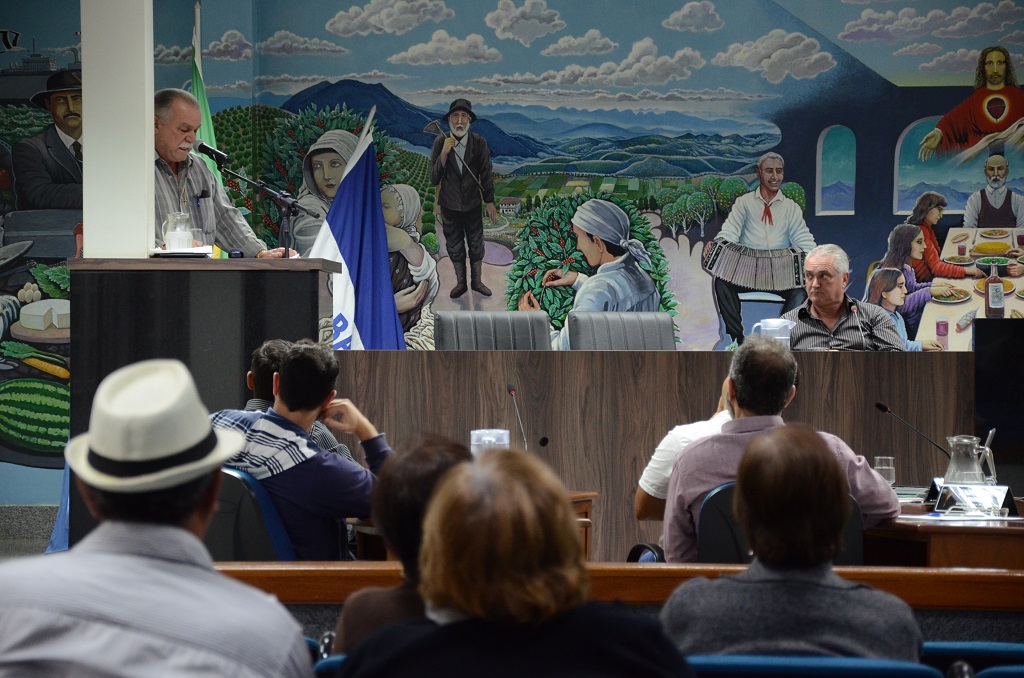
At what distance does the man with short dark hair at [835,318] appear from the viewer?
512 cm

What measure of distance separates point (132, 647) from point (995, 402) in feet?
12.3

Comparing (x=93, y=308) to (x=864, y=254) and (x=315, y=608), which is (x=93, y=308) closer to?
(x=315, y=608)

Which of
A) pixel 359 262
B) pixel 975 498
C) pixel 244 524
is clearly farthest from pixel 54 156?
pixel 975 498

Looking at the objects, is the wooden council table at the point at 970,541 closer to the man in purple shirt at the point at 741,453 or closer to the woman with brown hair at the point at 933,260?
the man in purple shirt at the point at 741,453

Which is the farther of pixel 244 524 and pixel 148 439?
pixel 244 524

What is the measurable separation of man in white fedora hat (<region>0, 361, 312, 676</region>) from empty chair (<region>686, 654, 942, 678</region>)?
1.75 ft

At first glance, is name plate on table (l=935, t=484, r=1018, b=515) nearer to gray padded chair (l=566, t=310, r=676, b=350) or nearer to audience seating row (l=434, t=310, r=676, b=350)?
audience seating row (l=434, t=310, r=676, b=350)

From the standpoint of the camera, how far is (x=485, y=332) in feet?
16.6

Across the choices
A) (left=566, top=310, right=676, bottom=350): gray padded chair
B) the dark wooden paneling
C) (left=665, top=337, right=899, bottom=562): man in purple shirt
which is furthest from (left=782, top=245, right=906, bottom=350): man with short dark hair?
(left=665, top=337, right=899, bottom=562): man in purple shirt

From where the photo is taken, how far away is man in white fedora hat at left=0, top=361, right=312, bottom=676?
1204 millimetres

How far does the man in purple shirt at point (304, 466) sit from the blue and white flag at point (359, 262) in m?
4.47

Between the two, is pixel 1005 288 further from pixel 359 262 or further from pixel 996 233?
pixel 359 262

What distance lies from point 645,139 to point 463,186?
4.58 ft

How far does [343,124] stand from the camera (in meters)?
7.93
